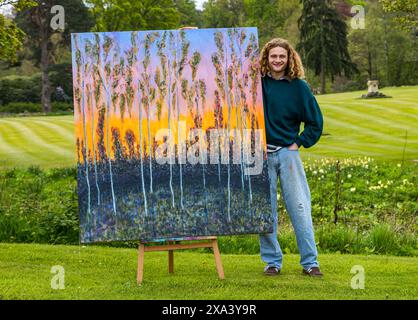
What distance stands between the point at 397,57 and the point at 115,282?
147ft

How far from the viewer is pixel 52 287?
19.0 feet

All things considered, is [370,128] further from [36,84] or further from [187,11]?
[187,11]

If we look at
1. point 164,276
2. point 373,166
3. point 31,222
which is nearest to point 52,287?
point 164,276

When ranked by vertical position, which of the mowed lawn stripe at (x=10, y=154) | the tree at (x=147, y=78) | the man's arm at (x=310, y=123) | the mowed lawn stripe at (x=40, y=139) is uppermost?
the tree at (x=147, y=78)

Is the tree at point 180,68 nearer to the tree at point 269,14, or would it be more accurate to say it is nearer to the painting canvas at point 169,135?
the painting canvas at point 169,135

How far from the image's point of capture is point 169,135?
612cm

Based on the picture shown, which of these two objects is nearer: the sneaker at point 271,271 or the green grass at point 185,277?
the green grass at point 185,277

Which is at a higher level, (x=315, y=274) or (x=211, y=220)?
(x=211, y=220)

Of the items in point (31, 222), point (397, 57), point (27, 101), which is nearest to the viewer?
point (31, 222)

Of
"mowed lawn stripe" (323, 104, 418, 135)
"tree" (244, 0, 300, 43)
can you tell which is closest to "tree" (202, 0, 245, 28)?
"tree" (244, 0, 300, 43)

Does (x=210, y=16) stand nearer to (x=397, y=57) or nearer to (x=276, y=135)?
(x=397, y=57)

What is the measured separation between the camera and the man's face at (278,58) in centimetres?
627

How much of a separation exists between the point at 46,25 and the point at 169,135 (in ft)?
123

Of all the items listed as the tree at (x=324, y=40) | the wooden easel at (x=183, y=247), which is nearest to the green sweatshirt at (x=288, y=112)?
the wooden easel at (x=183, y=247)
